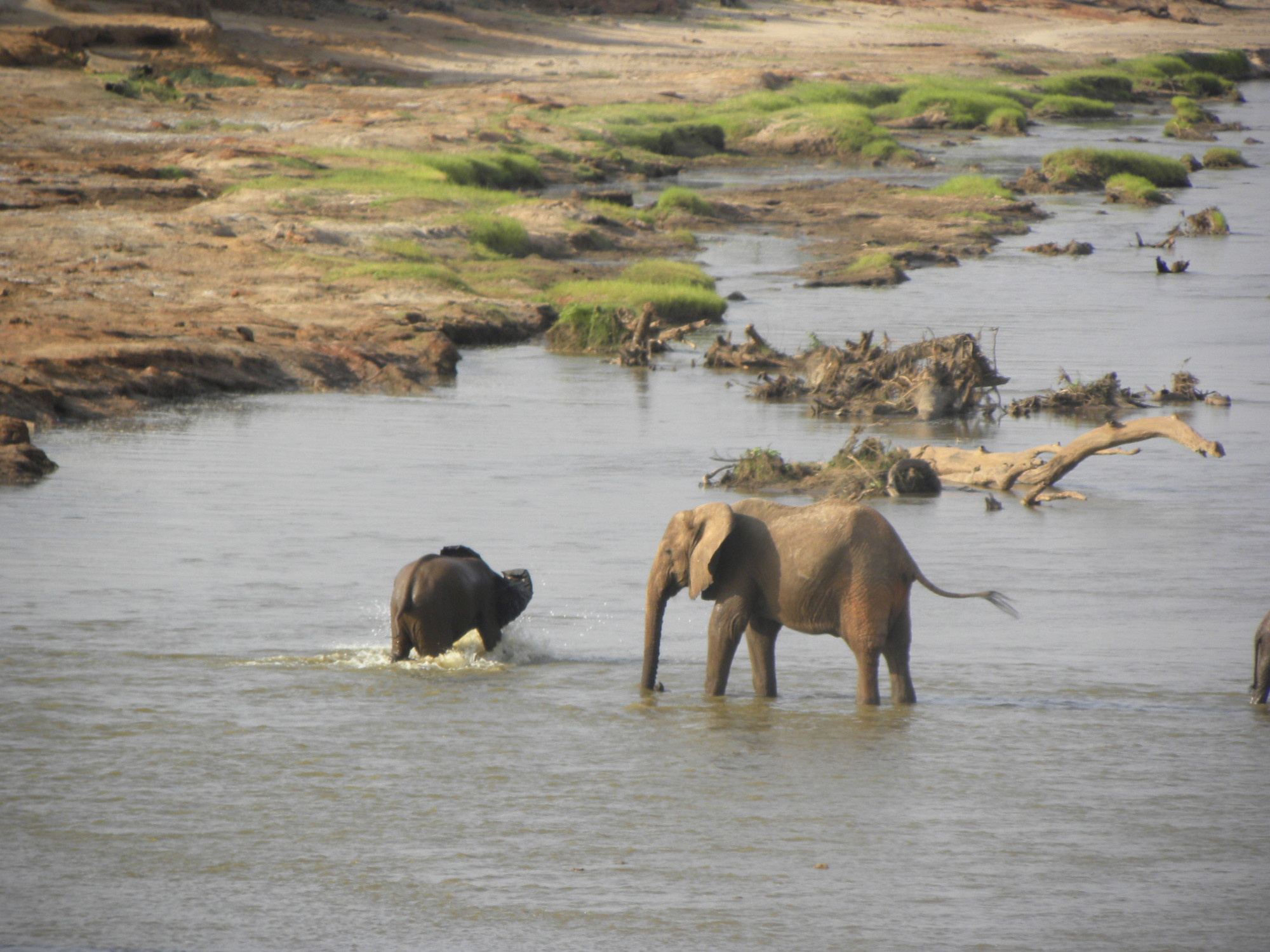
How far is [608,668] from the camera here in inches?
375

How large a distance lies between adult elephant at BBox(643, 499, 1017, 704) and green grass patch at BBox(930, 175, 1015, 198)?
35.7m

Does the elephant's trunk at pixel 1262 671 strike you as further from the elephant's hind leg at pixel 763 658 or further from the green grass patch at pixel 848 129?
the green grass patch at pixel 848 129

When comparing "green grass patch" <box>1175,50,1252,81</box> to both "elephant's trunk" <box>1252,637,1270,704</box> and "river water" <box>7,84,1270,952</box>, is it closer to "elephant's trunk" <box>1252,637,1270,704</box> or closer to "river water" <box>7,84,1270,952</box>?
"river water" <box>7,84,1270,952</box>

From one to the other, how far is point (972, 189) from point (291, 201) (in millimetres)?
19464

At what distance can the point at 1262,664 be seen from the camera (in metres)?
8.58

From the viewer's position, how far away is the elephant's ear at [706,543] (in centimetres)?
819

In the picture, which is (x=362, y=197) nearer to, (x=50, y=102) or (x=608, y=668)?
(x=50, y=102)

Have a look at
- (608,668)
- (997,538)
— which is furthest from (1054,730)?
(997,538)

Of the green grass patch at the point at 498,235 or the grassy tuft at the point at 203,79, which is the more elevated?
the grassy tuft at the point at 203,79

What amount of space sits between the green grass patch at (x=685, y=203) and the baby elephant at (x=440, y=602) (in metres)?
29.2

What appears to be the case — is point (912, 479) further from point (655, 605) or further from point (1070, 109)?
point (1070, 109)

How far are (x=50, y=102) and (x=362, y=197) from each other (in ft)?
47.3

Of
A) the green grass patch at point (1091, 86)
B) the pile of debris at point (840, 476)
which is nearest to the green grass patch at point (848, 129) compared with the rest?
the green grass patch at point (1091, 86)

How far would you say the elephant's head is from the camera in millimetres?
8227
